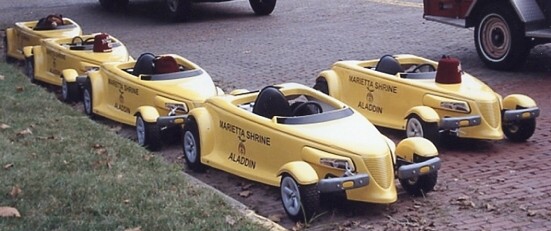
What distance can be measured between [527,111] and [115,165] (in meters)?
3.50

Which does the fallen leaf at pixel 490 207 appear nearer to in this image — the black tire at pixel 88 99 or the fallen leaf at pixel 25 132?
the fallen leaf at pixel 25 132

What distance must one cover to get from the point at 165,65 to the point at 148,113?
95 centimetres

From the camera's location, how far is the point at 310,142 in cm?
691

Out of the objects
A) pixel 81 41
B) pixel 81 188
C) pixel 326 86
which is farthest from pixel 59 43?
pixel 81 188

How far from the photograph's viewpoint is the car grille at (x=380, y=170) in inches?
264

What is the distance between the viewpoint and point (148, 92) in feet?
30.5

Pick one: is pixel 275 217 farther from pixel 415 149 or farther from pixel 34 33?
pixel 34 33

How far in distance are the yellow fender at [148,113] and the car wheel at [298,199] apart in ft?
7.69

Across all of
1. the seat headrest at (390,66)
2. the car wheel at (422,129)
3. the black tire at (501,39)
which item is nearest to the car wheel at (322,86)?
the seat headrest at (390,66)

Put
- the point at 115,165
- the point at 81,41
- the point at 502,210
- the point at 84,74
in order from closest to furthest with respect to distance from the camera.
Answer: the point at 502,210 < the point at 115,165 < the point at 84,74 < the point at 81,41

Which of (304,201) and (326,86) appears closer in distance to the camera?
(304,201)

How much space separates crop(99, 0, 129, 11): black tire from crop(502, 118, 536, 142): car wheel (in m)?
13.7

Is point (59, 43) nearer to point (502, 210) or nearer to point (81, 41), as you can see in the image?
point (81, 41)

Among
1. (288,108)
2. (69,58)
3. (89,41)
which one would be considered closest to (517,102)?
(288,108)
